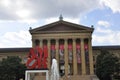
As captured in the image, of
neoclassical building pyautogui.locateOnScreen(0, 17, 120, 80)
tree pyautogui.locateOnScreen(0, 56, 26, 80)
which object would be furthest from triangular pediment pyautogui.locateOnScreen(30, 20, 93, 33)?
tree pyautogui.locateOnScreen(0, 56, 26, 80)

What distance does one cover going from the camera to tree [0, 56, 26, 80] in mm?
62359

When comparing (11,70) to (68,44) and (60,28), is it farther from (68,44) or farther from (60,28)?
(60,28)

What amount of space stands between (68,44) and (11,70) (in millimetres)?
17893

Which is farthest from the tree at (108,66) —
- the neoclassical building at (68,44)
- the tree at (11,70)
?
the tree at (11,70)

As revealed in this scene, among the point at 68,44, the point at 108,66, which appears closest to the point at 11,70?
the point at 68,44

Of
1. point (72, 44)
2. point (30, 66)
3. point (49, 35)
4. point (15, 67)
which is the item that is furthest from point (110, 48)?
point (30, 66)

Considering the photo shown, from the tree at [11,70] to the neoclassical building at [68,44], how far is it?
29.9 feet

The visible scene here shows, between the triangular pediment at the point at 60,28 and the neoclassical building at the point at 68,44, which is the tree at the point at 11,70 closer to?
the neoclassical building at the point at 68,44

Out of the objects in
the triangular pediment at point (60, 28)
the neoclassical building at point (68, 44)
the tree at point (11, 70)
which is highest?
the triangular pediment at point (60, 28)

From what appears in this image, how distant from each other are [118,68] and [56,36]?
18695mm

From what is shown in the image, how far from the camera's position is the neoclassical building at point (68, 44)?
7144cm

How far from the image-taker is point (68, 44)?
73125 mm

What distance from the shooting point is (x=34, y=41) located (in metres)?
73.4

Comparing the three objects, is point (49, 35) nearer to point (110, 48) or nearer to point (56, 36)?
point (56, 36)
